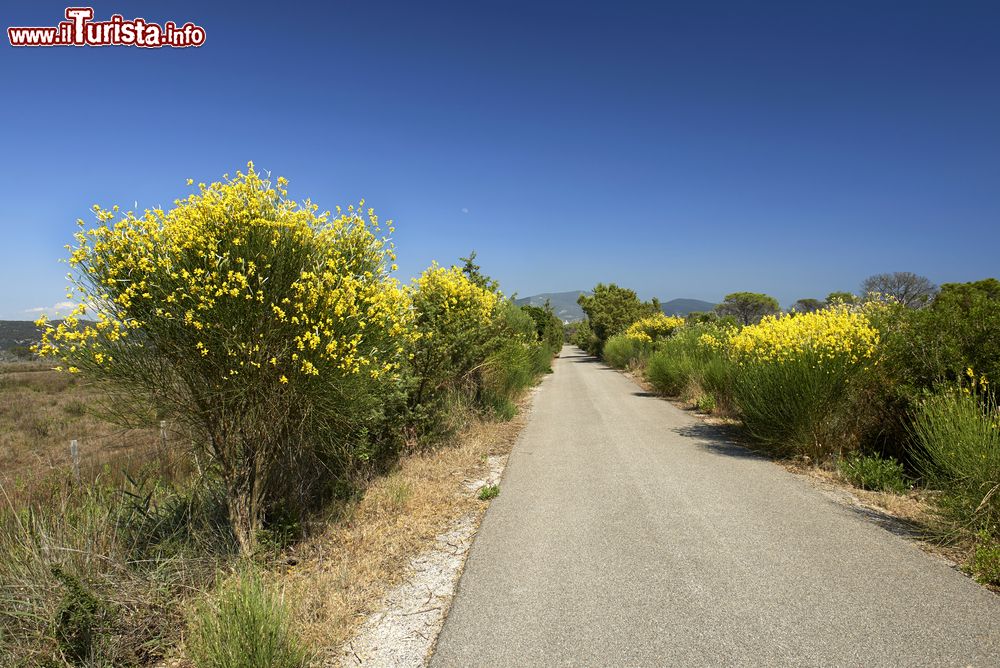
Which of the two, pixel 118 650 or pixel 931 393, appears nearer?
pixel 118 650

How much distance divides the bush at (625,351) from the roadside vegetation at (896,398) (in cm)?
1563

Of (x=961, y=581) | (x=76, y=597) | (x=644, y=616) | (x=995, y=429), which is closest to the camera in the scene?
(x=76, y=597)

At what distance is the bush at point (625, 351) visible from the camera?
82.0ft

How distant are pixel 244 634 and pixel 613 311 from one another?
37.7m

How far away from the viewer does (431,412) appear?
8.00 meters

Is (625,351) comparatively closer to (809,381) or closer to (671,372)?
(671,372)

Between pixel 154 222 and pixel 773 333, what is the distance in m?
8.12

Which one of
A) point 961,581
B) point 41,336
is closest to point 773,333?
point 961,581

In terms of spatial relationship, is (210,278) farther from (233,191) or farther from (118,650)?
(118,650)

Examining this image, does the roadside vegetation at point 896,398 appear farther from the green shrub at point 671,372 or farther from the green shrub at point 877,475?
the green shrub at point 671,372

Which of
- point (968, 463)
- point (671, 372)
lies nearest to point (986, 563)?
point (968, 463)

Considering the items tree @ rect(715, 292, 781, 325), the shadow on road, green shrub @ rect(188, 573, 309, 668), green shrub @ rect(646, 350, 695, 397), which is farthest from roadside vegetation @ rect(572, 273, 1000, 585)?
tree @ rect(715, 292, 781, 325)

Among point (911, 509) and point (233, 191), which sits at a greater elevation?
point (233, 191)

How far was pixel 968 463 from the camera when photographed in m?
4.11
